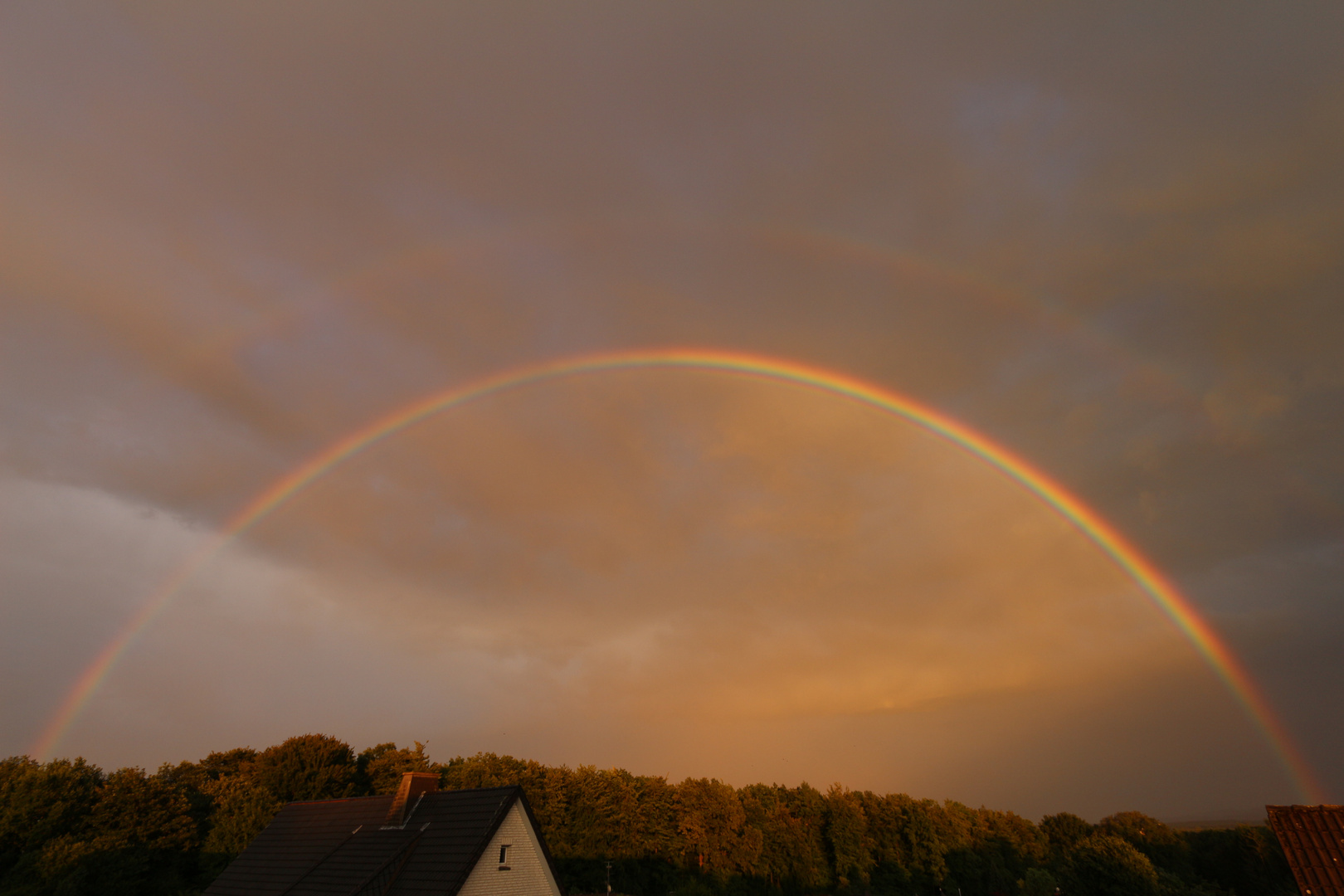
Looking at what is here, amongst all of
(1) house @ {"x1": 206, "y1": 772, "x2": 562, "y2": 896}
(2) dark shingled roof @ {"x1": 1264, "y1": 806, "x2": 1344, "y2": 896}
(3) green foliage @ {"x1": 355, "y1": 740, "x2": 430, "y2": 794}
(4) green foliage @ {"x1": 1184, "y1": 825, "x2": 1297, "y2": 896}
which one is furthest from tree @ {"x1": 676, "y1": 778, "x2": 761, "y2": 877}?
(2) dark shingled roof @ {"x1": 1264, "y1": 806, "x2": 1344, "y2": 896}

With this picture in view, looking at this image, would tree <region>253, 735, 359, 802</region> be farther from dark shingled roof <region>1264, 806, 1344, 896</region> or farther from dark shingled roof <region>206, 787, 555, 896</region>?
dark shingled roof <region>1264, 806, 1344, 896</region>

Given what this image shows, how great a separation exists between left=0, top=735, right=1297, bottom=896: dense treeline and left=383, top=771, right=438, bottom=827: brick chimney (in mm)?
11760

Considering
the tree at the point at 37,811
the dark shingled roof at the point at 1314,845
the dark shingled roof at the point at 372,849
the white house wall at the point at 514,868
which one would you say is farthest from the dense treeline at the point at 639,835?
the dark shingled roof at the point at 1314,845

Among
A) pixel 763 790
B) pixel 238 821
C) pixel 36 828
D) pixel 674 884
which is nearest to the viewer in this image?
pixel 36 828

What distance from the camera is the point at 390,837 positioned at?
31.2m

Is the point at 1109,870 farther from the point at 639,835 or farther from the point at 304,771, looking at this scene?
the point at 304,771

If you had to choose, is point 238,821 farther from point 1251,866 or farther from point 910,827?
point 1251,866

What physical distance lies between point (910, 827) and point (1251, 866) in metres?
37.3

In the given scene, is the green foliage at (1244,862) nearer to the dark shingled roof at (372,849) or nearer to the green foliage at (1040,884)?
the green foliage at (1040,884)

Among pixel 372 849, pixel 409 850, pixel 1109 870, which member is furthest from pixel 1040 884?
pixel 372 849

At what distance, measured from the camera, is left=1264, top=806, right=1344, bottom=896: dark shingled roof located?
93.9 feet

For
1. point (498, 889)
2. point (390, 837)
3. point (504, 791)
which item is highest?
point (504, 791)

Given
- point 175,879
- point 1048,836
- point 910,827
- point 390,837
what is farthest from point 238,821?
point 1048,836

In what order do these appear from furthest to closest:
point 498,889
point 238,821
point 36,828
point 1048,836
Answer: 1. point 1048,836
2. point 238,821
3. point 36,828
4. point 498,889
